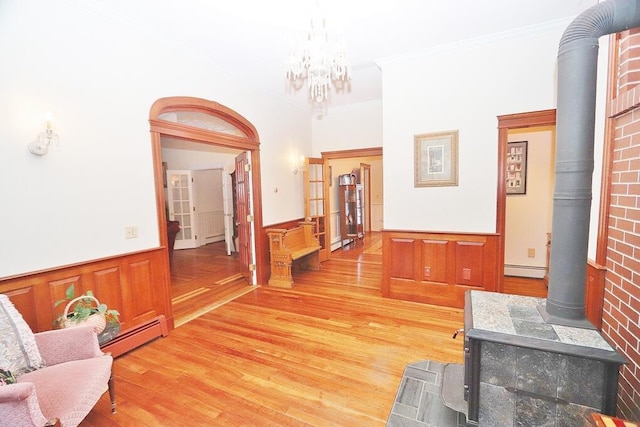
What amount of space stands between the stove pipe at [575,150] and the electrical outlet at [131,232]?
3.22 meters

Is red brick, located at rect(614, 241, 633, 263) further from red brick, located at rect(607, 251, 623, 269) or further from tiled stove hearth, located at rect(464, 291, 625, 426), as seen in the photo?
tiled stove hearth, located at rect(464, 291, 625, 426)

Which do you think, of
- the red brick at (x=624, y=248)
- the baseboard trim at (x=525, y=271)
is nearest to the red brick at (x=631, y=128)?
the red brick at (x=624, y=248)

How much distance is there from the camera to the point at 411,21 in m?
2.69

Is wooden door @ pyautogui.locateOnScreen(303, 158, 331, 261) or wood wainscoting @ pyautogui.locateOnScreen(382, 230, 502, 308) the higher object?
A: wooden door @ pyautogui.locateOnScreen(303, 158, 331, 261)

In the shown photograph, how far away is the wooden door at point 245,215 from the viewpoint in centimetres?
428

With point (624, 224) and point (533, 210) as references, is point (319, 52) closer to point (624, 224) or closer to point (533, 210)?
point (624, 224)

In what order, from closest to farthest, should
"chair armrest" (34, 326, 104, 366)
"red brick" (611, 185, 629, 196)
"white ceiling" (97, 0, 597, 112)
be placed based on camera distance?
1. "red brick" (611, 185, 629, 196)
2. "chair armrest" (34, 326, 104, 366)
3. "white ceiling" (97, 0, 597, 112)

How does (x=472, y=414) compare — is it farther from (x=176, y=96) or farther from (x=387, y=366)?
(x=176, y=96)

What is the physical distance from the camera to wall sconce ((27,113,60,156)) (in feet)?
6.70

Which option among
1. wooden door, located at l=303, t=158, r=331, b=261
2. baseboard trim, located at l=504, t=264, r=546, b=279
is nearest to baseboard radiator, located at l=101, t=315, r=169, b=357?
wooden door, located at l=303, t=158, r=331, b=261

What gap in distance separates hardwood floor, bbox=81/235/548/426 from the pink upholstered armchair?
42 centimetres

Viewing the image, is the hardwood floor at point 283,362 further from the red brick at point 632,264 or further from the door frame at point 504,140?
the red brick at point 632,264

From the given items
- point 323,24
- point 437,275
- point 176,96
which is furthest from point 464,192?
point 176,96

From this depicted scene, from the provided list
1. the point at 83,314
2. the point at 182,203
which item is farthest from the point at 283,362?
the point at 182,203
